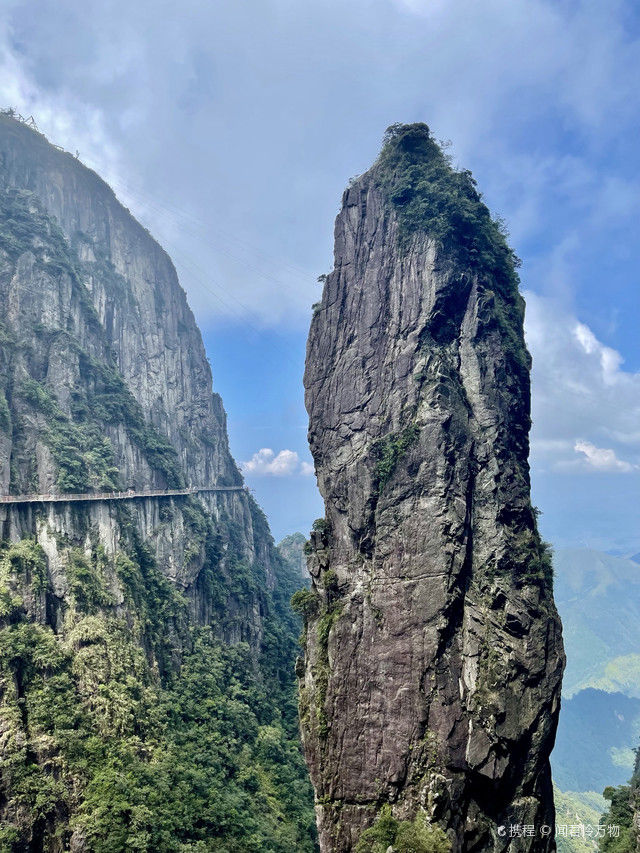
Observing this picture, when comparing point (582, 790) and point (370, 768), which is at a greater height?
point (370, 768)

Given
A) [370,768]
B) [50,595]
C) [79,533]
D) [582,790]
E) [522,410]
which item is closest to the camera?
[370,768]

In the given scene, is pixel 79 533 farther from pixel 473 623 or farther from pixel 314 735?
pixel 473 623

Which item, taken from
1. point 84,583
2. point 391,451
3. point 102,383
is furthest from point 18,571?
point 102,383

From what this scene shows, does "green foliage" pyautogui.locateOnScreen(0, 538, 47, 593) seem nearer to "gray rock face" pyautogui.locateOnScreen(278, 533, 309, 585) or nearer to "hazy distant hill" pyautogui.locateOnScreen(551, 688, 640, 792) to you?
"gray rock face" pyautogui.locateOnScreen(278, 533, 309, 585)

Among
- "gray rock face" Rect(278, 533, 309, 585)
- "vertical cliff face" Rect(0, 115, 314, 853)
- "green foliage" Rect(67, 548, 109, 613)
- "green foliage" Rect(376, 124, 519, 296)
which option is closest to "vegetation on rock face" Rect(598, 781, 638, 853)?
"vertical cliff face" Rect(0, 115, 314, 853)

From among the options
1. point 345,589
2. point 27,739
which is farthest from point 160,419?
point 345,589

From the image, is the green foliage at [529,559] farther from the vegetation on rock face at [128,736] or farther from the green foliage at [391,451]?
the vegetation on rock face at [128,736]
